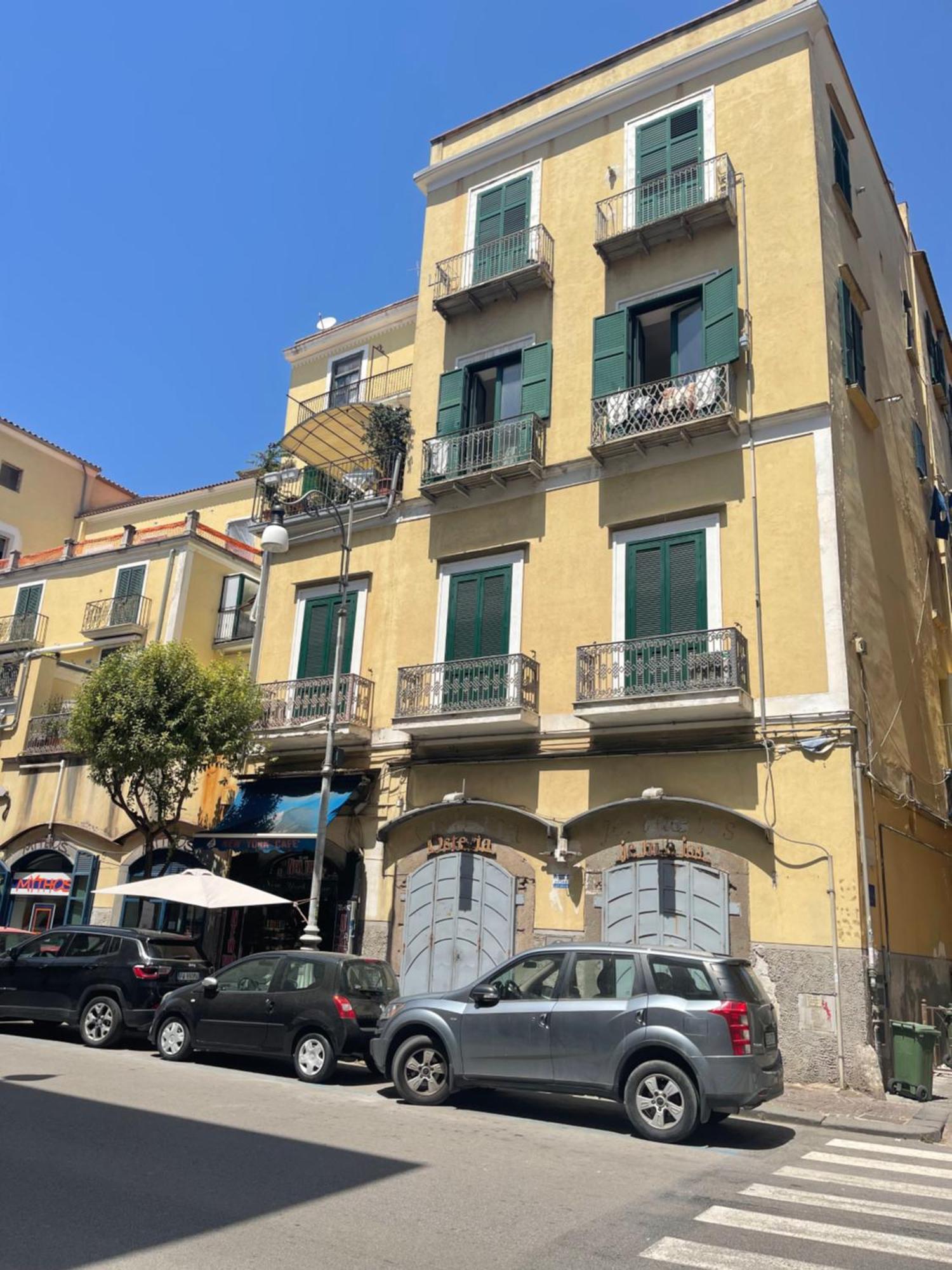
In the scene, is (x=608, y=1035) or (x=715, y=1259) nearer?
(x=715, y=1259)

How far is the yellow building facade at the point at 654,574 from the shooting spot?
1400cm

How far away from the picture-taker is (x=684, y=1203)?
6.67 metres

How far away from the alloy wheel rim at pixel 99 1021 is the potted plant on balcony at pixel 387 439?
426 inches

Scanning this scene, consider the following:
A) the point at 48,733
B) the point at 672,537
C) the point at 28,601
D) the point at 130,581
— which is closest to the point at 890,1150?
the point at 672,537

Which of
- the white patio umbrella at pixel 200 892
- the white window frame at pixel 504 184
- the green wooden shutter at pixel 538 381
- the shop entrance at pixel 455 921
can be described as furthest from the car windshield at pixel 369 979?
the white window frame at pixel 504 184

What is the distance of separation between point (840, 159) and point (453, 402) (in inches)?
337

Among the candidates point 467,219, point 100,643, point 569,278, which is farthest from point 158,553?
point 569,278

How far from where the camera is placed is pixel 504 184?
20391mm

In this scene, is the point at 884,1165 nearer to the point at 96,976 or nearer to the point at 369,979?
the point at 369,979

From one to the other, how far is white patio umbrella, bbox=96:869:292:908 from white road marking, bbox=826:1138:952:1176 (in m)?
9.56

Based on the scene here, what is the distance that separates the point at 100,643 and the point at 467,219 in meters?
14.7

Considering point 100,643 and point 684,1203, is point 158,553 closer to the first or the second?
point 100,643

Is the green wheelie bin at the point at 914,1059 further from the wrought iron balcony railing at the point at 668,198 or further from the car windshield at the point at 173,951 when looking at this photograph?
the wrought iron balcony railing at the point at 668,198

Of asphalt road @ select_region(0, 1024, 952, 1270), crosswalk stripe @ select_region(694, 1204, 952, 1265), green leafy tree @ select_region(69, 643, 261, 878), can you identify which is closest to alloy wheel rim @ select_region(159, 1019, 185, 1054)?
asphalt road @ select_region(0, 1024, 952, 1270)
